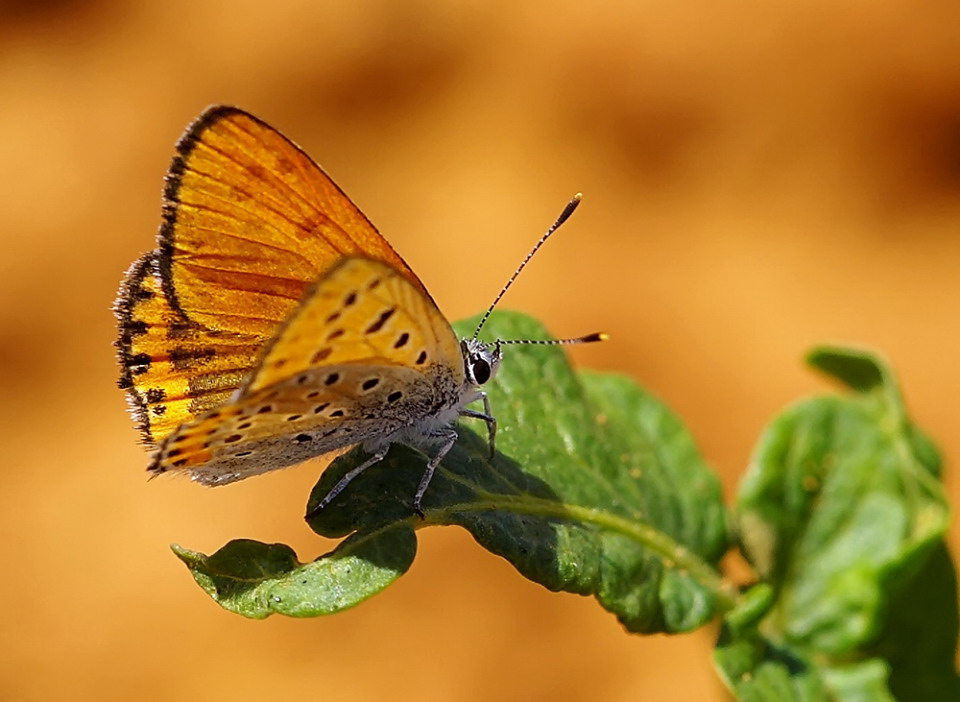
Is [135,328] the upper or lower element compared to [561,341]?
upper

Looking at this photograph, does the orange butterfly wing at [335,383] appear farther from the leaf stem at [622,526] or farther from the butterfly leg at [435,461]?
the leaf stem at [622,526]

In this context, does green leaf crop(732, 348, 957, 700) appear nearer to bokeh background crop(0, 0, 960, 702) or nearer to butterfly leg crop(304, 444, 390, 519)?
butterfly leg crop(304, 444, 390, 519)

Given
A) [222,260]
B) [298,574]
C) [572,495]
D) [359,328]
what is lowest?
[572,495]

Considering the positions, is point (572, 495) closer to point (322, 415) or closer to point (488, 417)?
point (488, 417)

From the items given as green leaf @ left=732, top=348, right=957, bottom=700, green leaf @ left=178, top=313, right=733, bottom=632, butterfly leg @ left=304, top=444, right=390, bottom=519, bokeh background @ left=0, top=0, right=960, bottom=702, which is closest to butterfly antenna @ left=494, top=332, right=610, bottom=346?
green leaf @ left=178, top=313, right=733, bottom=632

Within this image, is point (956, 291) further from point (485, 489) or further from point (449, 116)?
point (485, 489)

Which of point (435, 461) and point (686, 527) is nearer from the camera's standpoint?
point (435, 461)

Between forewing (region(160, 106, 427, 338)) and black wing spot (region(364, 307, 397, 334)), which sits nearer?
black wing spot (region(364, 307, 397, 334))

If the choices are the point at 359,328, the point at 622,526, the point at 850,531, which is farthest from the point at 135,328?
the point at 850,531
